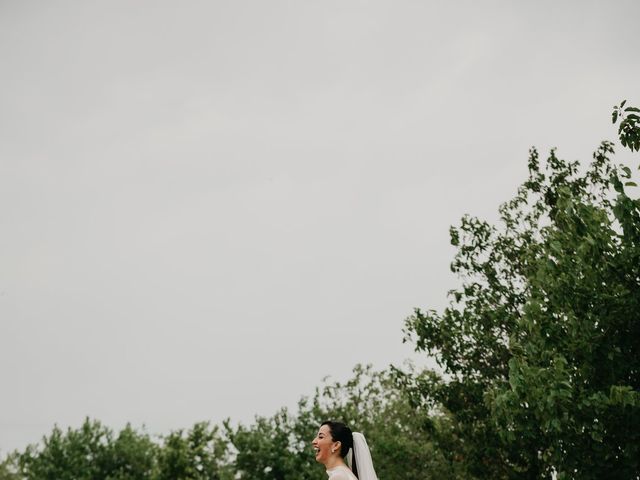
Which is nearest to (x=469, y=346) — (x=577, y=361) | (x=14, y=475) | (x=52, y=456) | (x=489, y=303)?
(x=489, y=303)

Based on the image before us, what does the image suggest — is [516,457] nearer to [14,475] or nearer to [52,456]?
[52,456]

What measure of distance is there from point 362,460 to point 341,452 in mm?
290

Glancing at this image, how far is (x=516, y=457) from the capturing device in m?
16.7

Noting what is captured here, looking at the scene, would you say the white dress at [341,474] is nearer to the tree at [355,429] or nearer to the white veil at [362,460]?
the white veil at [362,460]

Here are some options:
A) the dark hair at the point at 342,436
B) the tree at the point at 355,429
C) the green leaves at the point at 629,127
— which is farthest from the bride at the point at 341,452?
the tree at the point at 355,429

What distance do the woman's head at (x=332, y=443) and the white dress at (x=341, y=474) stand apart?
16 cm

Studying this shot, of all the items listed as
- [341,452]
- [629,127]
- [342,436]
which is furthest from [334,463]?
[629,127]

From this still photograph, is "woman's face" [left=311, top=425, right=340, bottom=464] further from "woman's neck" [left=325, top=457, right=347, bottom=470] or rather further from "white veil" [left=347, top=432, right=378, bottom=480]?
"white veil" [left=347, top=432, right=378, bottom=480]

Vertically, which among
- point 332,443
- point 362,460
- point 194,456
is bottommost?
point 362,460

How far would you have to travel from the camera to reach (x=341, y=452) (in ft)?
21.4

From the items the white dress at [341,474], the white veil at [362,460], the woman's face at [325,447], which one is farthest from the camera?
the white veil at [362,460]

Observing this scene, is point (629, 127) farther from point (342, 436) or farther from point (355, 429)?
point (355, 429)

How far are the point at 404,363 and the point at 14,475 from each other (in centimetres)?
4117

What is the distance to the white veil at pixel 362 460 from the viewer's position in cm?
657
